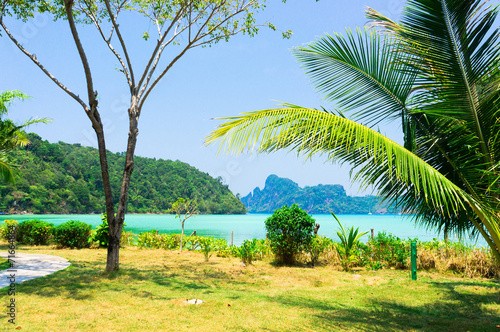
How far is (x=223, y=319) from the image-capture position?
4820 millimetres

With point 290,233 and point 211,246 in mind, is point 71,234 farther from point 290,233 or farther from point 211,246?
point 290,233

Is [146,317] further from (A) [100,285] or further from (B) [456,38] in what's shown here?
(B) [456,38]

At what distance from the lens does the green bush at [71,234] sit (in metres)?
12.5

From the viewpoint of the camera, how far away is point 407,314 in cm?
551

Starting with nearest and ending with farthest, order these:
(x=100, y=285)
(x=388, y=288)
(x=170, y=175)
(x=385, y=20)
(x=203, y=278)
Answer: (x=385, y=20) → (x=100, y=285) → (x=388, y=288) → (x=203, y=278) → (x=170, y=175)

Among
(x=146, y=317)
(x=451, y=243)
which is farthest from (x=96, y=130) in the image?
(x=451, y=243)

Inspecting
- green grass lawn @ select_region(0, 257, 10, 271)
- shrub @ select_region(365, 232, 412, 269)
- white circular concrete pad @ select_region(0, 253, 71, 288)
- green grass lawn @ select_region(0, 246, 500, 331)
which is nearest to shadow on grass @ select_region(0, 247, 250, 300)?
green grass lawn @ select_region(0, 246, 500, 331)

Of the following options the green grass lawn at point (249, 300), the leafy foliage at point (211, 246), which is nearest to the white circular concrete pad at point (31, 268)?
the green grass lawn at point (249, 300)

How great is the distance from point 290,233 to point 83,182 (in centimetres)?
6738

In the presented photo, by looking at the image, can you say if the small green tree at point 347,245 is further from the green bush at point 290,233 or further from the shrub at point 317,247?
the green bush at point 290,233

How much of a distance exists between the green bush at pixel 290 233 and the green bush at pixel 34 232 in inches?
360

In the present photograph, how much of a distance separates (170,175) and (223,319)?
73230 millimetres

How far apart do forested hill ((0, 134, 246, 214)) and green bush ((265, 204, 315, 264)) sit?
53.4m

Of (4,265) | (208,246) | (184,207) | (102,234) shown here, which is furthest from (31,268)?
(184,207)
